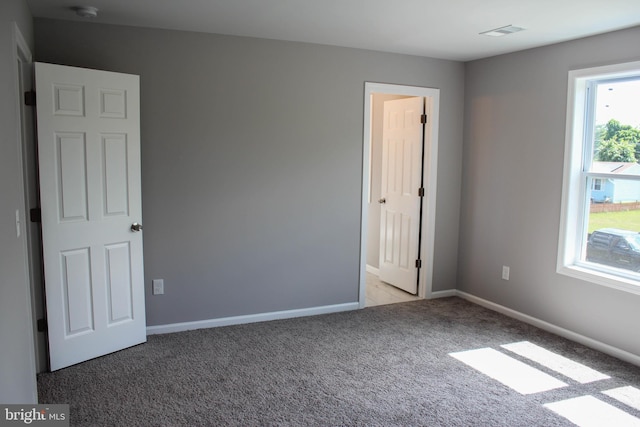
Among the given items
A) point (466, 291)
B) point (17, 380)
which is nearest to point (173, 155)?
point (17, 380)

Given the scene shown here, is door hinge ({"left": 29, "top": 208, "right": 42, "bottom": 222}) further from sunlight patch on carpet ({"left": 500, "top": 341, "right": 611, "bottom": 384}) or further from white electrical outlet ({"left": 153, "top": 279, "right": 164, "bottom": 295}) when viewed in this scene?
sunlight patch on carpet ({"left": 500, "top": 341, "right": 611, "bottom": 384})

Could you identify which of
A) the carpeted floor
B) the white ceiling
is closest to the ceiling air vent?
the white ceiling

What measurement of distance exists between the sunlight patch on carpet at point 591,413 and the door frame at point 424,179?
2.06m

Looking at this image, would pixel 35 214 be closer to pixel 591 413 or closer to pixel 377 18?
pixel 377 18

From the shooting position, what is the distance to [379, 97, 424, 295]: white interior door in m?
4.95

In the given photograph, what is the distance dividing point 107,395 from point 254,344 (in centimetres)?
112

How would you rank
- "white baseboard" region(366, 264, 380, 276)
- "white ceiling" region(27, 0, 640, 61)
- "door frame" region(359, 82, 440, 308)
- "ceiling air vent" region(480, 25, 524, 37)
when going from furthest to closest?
"white baseboard" region(366, 264, 380, 276), "door frame" region(359, 82, 440, 308), "ceiling air vent" region(480, 25, 524, 37), "white ceiling" region(27, 0, 640, 61)

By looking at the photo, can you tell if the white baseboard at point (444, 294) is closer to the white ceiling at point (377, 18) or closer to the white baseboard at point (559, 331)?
the white baseboard at point (559, 331)

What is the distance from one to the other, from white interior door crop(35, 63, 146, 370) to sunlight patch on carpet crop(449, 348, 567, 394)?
2.45m

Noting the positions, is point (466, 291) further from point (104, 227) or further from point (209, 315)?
point (104, 227)

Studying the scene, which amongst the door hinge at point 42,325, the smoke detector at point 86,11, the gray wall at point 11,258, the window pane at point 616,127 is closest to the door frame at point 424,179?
the window pane at point 616,127

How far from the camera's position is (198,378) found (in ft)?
10.4

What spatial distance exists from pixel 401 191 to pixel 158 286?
8.54 ft

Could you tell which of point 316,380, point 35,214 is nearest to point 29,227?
point 35,214
